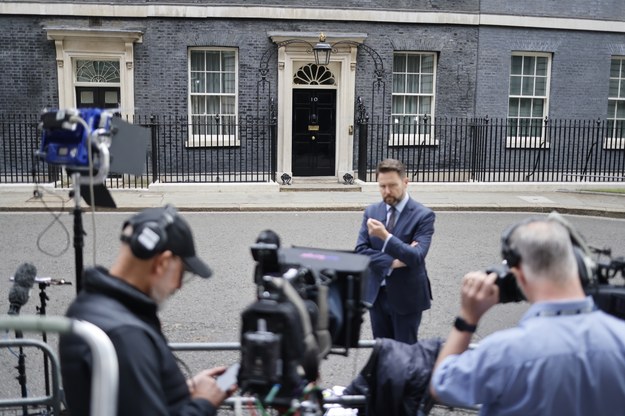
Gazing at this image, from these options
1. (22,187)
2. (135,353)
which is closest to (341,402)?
(135,353)

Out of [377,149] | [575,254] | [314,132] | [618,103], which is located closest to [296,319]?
[575,254]

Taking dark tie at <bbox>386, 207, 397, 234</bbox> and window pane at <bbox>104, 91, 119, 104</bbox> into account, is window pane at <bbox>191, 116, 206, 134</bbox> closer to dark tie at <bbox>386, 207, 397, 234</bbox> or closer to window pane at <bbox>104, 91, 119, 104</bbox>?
window pane at <bbox>104, 91, 119, 104</bbox>

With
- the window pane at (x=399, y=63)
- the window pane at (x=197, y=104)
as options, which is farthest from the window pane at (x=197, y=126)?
the window pane at (x=399, y=63)

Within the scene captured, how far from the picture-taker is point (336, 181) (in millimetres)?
18859

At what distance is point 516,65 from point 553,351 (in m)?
19.4

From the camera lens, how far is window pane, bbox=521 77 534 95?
20266 mm

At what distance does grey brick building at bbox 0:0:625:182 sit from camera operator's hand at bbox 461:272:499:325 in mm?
16072

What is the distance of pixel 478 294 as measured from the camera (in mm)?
2432

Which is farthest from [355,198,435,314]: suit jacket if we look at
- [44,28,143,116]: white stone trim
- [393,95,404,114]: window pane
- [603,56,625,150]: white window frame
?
[603,56,625,150]: white window frame

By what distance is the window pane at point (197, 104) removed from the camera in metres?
18.8

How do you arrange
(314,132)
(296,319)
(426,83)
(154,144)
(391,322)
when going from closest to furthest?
1. (296,319)
2. (391,322)
3. (154,144)
4. (314,132)
5. (426,83)

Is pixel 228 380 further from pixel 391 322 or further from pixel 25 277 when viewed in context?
pixel 391 322

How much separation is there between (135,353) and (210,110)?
17126 millimetres

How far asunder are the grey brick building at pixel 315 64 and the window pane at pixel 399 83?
0.03 meters
